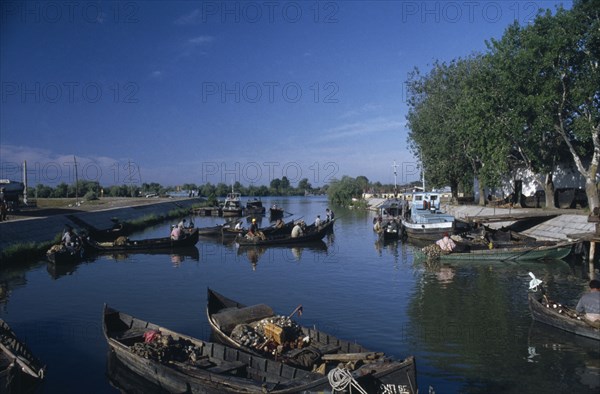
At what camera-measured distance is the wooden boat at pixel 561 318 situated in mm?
12883

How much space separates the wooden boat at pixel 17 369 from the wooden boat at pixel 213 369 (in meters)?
1.89

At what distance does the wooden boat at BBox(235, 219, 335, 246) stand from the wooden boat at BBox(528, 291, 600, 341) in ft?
74.4

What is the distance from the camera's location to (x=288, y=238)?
3650cm

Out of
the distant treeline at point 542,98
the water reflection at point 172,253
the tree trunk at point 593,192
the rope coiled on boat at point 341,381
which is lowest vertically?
the water reflection at point 172,253

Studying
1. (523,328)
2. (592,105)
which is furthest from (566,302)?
(592,105)

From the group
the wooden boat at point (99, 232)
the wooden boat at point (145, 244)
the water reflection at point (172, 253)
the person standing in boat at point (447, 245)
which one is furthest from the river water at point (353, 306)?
the wooden boat at point (99, 232)

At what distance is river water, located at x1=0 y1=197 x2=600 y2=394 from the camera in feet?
37.7

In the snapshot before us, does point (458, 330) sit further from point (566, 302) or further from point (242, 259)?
point (242, 259)

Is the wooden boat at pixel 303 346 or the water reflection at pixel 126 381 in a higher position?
the wooden boat at pixel 303 346

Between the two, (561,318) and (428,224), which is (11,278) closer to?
(561,318)

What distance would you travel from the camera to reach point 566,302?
17484mm

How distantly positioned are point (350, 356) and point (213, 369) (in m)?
3.12

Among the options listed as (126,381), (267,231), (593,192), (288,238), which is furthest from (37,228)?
(593,192)

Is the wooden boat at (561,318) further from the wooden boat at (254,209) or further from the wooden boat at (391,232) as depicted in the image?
the wooden boat at (254,209)
